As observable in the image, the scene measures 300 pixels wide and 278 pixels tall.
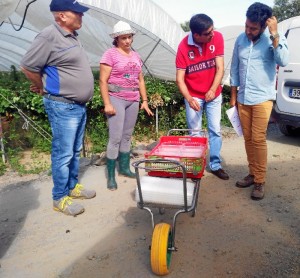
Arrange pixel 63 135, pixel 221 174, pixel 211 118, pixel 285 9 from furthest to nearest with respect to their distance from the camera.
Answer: pixel 285 9
pixel 221 174
pixel 211 118
pixel 63 135

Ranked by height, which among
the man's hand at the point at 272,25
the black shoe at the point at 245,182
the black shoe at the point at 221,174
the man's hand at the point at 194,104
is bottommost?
the black shoe at the point at 221,174

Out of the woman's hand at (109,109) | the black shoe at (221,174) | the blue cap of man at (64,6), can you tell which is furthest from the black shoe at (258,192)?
the blue cap of man at (64,6)

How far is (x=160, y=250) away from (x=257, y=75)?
7.57 ft

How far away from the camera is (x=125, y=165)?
4.82 meters

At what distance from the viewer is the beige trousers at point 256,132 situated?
3.93 metres

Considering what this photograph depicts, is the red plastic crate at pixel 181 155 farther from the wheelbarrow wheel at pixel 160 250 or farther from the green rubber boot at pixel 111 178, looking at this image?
the green rubber boot at pixel 111 178

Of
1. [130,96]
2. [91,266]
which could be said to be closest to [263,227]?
[91,266]

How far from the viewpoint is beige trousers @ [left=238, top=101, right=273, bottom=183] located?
3.93 m

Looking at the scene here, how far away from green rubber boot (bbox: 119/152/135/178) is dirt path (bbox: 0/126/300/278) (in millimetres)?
139

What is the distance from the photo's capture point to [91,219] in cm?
374

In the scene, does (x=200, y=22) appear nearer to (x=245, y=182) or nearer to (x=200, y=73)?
(x=200, y=73)

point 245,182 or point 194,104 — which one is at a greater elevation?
point 194,104

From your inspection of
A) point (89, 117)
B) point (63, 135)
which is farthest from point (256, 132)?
point (89, 117)

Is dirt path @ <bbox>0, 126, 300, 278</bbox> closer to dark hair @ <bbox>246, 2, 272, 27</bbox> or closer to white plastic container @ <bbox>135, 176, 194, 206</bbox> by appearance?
white plastic container @ <bbox>135, 176, 194, 206</bbox>
